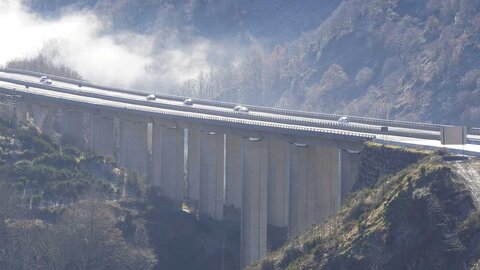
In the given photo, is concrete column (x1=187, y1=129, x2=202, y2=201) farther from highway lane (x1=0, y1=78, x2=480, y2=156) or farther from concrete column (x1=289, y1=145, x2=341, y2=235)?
concrete column (x1=289, y1=145, x2=341, y2=235)

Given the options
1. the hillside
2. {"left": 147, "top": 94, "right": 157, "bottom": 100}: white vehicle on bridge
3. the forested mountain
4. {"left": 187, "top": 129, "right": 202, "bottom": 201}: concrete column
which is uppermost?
the forested mountain

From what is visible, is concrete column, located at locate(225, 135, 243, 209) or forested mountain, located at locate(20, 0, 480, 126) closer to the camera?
concrete column, located at locate(225, 135, 243, 209)

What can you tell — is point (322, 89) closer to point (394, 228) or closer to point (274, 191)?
point (274, 191)

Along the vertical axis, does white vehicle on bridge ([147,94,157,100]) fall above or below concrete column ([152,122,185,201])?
above

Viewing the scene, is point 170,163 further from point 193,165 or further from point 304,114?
point 304,114

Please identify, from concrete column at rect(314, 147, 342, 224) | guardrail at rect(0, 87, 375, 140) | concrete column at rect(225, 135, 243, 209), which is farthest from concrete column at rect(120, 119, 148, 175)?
concrete column at rect(314, 147, 342, 224)

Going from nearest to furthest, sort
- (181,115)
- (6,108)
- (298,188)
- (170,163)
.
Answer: (298,188), (181,115), (170,163), (6,108)

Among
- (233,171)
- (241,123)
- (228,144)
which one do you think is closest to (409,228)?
(241,123)
